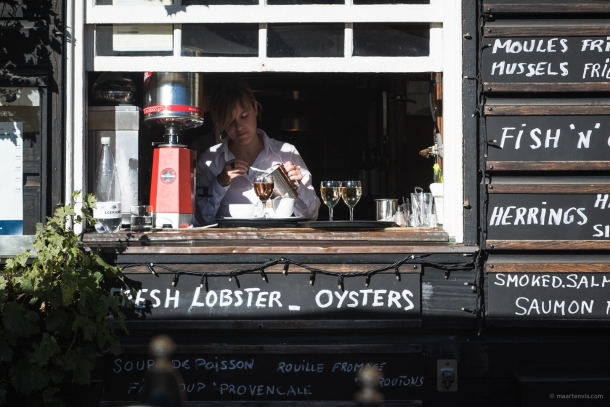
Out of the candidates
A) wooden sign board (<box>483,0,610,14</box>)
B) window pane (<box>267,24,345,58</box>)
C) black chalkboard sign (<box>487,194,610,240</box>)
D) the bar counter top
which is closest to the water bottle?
the bar counter top

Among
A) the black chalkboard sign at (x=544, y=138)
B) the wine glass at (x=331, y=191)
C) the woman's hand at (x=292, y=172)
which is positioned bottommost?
the wine glass at (x=331, y=191)

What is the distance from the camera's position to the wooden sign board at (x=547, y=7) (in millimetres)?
3727

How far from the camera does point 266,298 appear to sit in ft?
12.1

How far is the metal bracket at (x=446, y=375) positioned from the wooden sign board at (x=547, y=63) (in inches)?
55.6

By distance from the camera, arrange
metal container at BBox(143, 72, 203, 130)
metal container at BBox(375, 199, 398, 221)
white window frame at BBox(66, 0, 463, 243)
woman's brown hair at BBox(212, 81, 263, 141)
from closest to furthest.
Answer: white window frame at BBox(66, 0, 463, 243)
metal container at BBox(143, 72, 203, 130)
metal container at BBox(375, 199, 398, 221)
woman's brown hair at BBox(212, 81, 263, 141)

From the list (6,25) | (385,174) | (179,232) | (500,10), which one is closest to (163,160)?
(179,232)

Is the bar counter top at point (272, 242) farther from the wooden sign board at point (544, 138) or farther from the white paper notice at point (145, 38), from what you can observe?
the white paper notice at point (145, 38)

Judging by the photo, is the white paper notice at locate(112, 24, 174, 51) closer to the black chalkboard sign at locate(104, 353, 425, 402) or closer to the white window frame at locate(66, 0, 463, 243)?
the white window frame at locate(66, 0, 463, 243)

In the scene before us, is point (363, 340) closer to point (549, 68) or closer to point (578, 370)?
point (578, 370)

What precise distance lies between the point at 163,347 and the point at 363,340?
7.21 ft

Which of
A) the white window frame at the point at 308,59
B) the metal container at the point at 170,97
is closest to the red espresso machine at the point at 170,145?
the metal container at the point at 170,97

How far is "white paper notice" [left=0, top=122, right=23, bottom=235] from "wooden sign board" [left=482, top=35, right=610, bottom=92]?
2.39 m

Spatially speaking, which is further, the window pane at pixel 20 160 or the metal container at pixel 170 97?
the metal container at pixel 170 97

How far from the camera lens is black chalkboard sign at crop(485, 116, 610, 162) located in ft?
12.2
